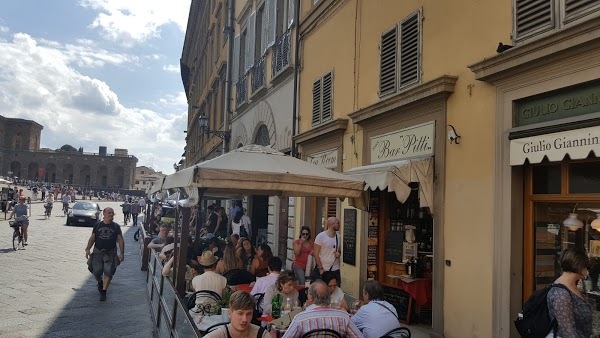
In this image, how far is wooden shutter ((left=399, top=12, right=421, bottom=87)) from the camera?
7.80 m

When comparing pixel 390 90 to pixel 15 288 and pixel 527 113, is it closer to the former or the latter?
pixel 527 113

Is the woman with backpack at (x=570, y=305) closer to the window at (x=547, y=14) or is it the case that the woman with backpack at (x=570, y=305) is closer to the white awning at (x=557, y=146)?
the white awning at (x=557, y=146)

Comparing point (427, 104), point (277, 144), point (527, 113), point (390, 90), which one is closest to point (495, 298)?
point (527, 113)

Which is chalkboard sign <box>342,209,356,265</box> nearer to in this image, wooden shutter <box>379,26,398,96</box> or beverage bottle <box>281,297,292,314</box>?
wooden shutter <box>379,26,398,96</box>

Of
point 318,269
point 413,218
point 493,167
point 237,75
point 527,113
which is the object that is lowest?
point 318,269

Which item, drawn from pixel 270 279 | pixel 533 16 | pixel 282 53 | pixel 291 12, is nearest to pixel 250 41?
pixel 282 53

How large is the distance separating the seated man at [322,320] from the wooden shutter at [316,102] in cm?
787

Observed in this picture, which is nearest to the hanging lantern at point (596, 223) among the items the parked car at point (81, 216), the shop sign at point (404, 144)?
the shop sign at point (404, 144)

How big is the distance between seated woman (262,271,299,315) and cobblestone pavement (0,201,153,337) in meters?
2.41

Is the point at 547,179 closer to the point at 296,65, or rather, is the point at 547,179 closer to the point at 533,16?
the point at 533,16

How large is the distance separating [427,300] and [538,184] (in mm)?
2928

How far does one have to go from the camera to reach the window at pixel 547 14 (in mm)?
4957

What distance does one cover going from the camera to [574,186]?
534cm

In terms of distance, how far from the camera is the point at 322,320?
4.15 metres
